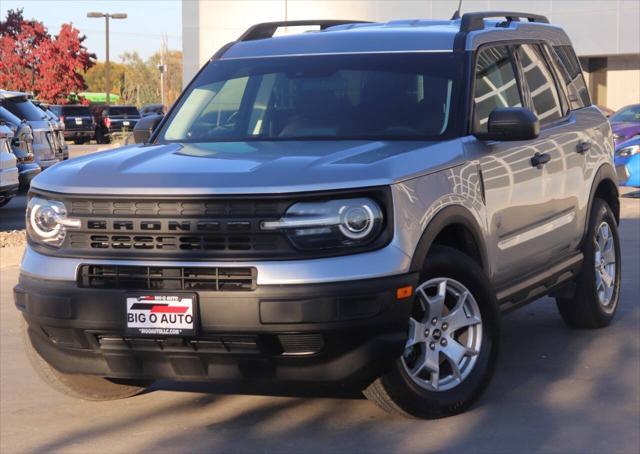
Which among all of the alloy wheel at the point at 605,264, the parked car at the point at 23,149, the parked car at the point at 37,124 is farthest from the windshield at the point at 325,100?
the parked car at the point at 37,124

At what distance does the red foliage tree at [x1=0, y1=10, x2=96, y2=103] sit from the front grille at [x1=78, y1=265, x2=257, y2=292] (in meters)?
49.2

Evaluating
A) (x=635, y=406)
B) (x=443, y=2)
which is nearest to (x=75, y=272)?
(x=635, y=406)

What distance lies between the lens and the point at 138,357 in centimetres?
543

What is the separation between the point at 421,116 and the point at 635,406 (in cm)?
186

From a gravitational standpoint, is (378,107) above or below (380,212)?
above

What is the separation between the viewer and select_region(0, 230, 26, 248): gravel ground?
1298cm

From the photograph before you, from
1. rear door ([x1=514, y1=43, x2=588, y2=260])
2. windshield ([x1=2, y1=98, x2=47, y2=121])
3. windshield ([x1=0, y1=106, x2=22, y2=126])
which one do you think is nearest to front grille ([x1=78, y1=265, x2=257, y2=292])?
rear door ([x1=514, y1=43, x2=588, y2=260])

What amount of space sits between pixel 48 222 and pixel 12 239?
26.1ft

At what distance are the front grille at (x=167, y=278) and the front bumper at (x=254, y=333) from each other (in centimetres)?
6

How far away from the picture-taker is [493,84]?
22.5 ft

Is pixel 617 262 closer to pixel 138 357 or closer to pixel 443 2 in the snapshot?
pixel 138 357

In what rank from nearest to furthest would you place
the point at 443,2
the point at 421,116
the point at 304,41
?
the point at 421,116 → the point at 304,41 → the point at 443,2

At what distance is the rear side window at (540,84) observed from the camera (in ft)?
24.0

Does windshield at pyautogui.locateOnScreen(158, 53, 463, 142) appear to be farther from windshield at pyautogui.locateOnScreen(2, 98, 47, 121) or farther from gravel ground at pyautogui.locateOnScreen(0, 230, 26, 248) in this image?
windshield at pyautogui.locateOnScreen(2, 98, 47, 121)
